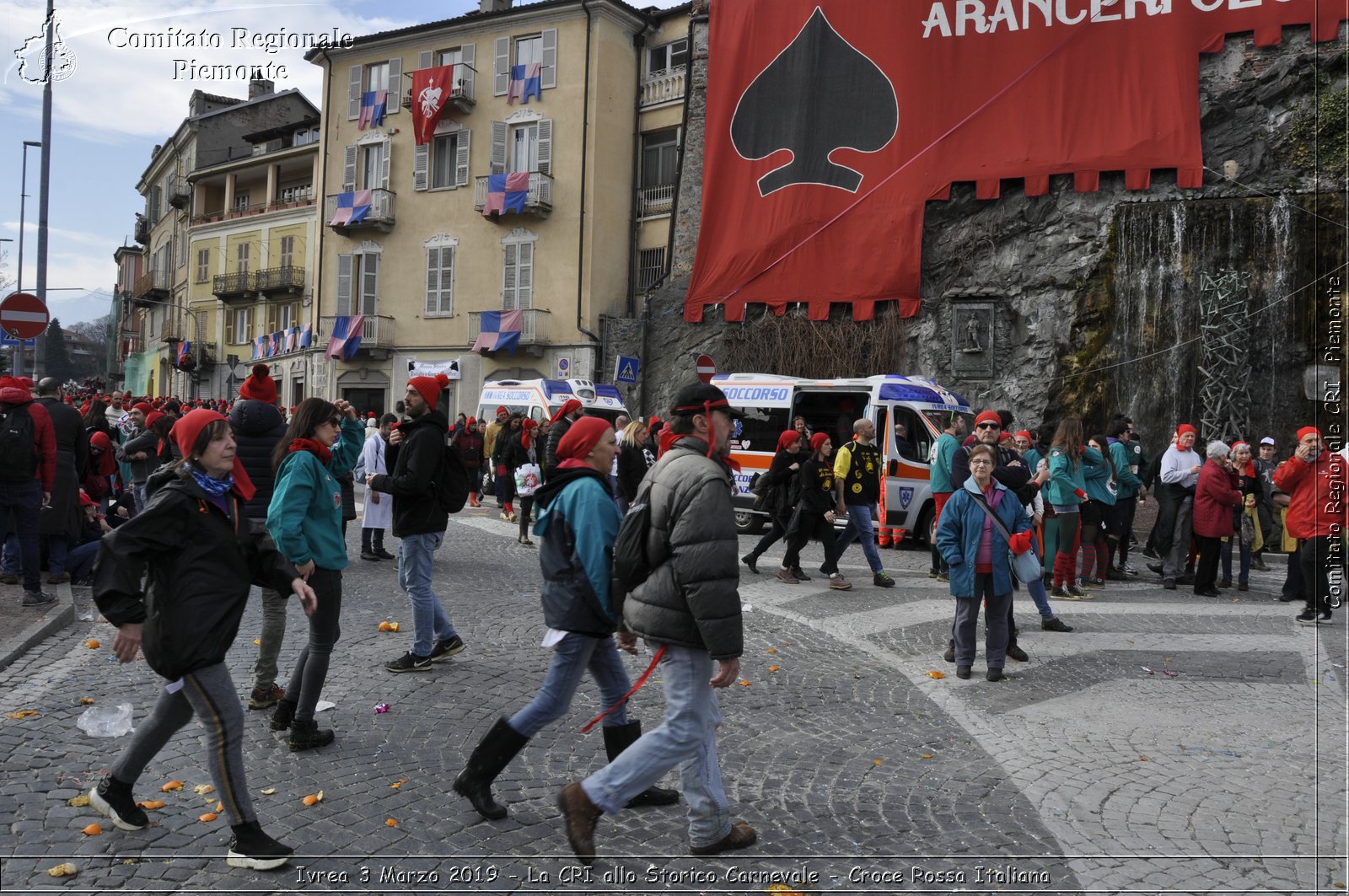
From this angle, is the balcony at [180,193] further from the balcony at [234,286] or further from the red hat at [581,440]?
the red hat at [581,440]

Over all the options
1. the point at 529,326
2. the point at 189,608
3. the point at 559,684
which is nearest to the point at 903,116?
the point at 529,326

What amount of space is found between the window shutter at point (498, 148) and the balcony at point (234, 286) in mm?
15551

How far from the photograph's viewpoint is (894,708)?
21.0 feet

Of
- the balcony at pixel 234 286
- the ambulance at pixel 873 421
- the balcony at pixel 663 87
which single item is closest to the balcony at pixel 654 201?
the balcony at pixel 663 87

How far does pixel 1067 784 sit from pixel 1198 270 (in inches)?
817

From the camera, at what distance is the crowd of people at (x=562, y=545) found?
Answer: 3.94 m

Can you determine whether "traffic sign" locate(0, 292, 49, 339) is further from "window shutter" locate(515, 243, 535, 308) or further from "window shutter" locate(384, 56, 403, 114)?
"window shutter" locate(384, 56, 403, 114)

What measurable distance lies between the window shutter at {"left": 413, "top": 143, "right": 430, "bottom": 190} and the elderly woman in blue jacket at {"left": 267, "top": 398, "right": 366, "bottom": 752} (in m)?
32.2

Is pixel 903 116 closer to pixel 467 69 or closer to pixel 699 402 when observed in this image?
pixel 467 69

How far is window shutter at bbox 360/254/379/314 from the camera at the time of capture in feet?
121

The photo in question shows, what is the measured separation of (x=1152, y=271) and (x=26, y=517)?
72.4 ft

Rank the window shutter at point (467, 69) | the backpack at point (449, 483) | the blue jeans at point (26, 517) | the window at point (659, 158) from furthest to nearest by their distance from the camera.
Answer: the window shutter at point (467, 69)
the window at point (659, 158)
the blue jeans at point (26, 517)
the backpack at point (449, 483)

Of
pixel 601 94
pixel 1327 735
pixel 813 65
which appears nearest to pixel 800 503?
pixel 1327 735

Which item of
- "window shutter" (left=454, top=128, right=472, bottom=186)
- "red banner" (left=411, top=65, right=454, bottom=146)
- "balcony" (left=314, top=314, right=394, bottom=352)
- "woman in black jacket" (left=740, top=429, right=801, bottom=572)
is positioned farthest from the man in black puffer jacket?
"balcony" (left=314, top=314, right=394, bottom=352)
